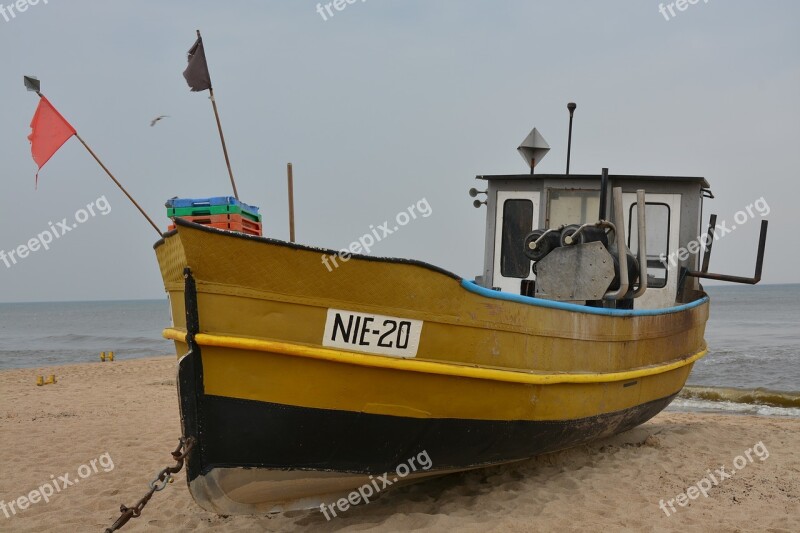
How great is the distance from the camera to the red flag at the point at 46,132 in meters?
4.83

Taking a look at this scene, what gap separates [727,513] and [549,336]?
69.9 inches

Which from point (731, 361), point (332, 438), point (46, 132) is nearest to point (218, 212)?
point (46, 132)

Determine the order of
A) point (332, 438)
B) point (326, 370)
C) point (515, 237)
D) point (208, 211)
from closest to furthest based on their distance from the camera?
1. point (326, 370)
2. point (332, 438)
3. point (208, 211)
4. point (515, 237)

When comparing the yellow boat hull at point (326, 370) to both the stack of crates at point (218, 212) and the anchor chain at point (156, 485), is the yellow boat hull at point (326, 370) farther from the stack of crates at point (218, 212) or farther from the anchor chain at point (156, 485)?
the stack of crates at point (218, 212)

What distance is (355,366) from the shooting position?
144 inches

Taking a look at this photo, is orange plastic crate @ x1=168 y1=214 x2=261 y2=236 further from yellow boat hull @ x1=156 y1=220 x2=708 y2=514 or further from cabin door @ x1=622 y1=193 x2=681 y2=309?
cabin door @ x1=622 y1=193 x2=681 y2=309

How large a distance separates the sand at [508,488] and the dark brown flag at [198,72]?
130 inches

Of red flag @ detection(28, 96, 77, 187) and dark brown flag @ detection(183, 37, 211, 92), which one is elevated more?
dark brown flag @ detection(183, 37, 211, 92)

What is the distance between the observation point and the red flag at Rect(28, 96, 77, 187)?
483 centimetres

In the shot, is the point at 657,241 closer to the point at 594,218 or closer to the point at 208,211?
the point at 594,218

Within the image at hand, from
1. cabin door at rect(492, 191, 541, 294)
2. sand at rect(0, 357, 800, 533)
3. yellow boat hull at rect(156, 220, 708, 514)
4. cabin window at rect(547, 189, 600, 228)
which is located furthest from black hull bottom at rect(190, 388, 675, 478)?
cabin window at rect(547, 189, 600, 228)

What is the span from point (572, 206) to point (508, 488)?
3038 mm

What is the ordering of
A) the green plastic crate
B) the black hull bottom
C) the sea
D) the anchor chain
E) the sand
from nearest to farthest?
the anchor chain → the black hull bottom → the sand → the green plastic crate → the sea

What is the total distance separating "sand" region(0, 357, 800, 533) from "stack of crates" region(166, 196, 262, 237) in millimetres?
2172
